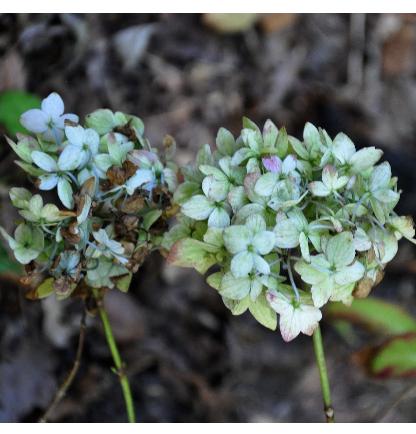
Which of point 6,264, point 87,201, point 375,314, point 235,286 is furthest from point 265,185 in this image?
point 375,314

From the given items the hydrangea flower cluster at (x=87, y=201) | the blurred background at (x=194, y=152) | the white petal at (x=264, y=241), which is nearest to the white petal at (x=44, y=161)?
the hydrangea flower cluster at (x=87, y=201)

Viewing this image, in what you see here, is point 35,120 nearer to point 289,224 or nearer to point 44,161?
point 44,161

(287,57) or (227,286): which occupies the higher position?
(227,286)

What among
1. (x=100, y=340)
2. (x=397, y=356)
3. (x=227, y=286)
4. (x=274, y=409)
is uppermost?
(x=227, y=286)

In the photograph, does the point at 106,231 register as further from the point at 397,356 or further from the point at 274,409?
the point at 274,409
